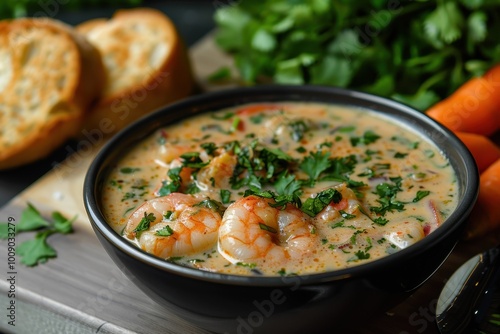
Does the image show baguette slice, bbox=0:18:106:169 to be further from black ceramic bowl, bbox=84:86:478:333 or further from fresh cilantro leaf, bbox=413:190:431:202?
fresh cilantro leaf, bbox=413:190:431:202

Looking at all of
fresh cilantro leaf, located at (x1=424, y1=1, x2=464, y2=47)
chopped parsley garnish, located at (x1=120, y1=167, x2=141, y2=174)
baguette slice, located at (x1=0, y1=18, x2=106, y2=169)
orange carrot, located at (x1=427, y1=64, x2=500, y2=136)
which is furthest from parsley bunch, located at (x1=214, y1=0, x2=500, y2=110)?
chopped parsley garnish, located at (x1=120, y1=167, x2=141, y2=174)

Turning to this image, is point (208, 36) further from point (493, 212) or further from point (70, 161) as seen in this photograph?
point (493, 212)

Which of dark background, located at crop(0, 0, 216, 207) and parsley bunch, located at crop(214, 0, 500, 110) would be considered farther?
dark background, located at crop(0, 0, 216, 207)

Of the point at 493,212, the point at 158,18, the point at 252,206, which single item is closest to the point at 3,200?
the point at 158,18

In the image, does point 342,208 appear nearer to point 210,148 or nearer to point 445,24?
point 210,148

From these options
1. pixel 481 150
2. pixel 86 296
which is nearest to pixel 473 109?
pixel 481 150
